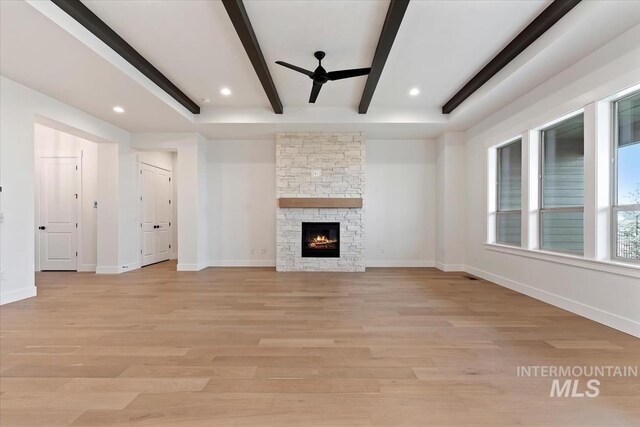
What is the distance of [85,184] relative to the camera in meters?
5.70

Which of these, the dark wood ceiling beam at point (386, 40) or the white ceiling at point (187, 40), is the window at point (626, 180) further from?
the white ceiling at point (187, 40)

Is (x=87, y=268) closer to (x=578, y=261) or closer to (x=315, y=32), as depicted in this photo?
(x=315, y=32)

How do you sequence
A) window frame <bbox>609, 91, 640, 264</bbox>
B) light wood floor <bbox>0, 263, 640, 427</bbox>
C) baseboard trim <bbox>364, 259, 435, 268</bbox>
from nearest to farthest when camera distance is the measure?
Answer: light wood floor <bbox>0, 263, 640, 427</bbox>, window frame <bbox>609, 91, 640, 264</bbox>, baseboard trim <bbox>364, 259, 435, 268</bbox>

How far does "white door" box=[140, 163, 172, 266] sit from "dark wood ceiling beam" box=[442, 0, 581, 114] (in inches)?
258

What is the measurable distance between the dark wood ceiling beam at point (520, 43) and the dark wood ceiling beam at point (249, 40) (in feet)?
9.40

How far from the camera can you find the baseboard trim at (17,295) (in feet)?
11.5

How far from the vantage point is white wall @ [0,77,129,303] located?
11.6 ft

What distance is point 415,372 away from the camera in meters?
1.94

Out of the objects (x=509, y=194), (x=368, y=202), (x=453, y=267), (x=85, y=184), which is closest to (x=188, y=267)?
(x=85, y=184)

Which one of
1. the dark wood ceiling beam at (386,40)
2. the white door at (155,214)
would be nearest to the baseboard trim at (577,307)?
the dark wood ceiling beam at (386,40)

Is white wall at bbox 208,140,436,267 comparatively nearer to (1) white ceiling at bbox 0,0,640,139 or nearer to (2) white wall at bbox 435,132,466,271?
(2) white wall at bbox 435,132,466,271

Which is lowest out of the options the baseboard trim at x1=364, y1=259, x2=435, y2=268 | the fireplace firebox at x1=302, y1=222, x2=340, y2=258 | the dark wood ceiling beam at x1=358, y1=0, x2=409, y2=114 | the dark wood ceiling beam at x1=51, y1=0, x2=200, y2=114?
the baseboard trim at x1=364, y1=259, x2=435, y2=268

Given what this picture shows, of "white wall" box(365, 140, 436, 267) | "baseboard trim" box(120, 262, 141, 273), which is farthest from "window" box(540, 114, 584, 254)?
"baseboard trim" box(120, 262, 141, 273)

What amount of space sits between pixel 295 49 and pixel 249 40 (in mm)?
626
